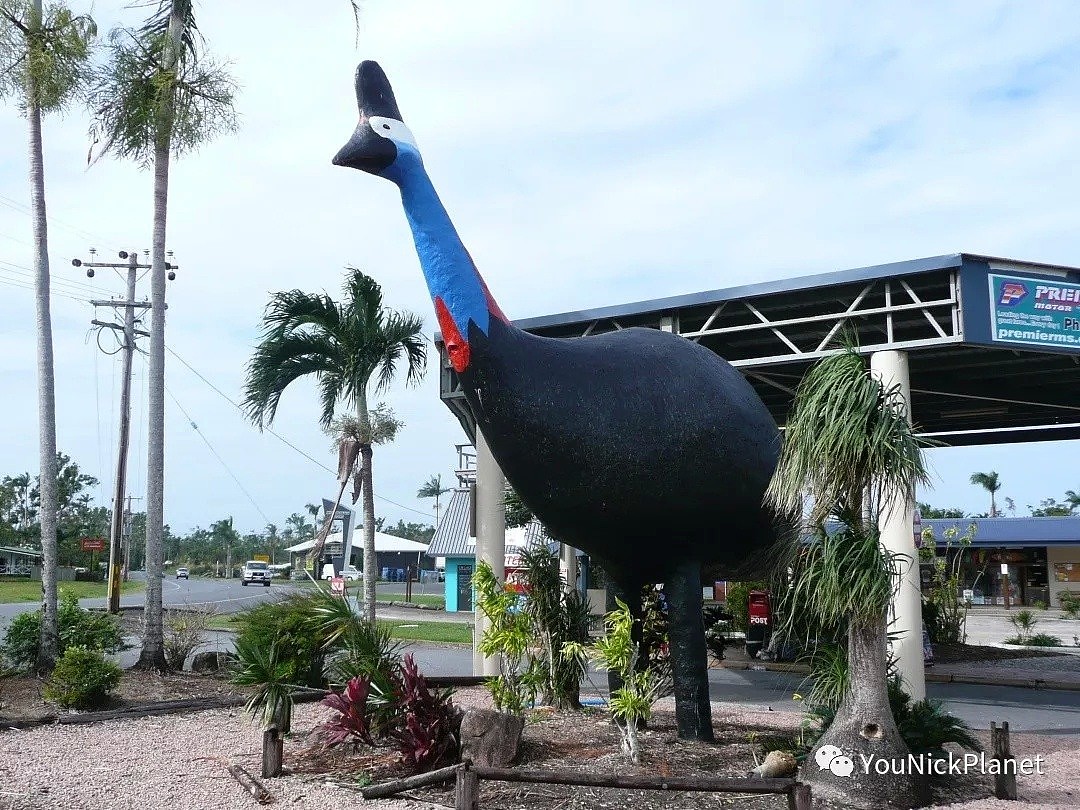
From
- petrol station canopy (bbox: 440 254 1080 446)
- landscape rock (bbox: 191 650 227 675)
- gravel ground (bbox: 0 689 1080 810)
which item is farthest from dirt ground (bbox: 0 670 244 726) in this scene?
petrol station canopy (bbox: 440 254 1080 446)

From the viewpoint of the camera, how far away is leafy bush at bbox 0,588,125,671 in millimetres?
12531

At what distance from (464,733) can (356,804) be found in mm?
1029

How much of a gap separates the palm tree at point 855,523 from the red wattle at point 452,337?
8.42 ft

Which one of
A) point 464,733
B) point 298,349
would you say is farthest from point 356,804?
point 298,349

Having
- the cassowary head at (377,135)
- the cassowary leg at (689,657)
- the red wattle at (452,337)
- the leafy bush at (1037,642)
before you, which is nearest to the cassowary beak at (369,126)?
the cassowary head at (377,135)

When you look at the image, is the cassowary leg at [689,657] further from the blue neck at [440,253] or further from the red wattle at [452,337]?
the blue neck at [440,253]

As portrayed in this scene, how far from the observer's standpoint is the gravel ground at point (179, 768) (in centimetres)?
698

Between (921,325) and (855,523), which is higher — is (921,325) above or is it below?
above

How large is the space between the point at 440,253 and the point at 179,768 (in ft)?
15.8

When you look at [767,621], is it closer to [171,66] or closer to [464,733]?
[464,733]

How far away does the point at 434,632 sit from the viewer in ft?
80.4

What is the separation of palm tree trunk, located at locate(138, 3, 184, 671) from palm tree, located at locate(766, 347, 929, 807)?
9514mm

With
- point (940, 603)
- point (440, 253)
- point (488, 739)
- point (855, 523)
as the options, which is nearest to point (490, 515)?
point (488, 739)

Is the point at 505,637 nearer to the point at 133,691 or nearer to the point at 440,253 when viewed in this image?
the point at 440,253
